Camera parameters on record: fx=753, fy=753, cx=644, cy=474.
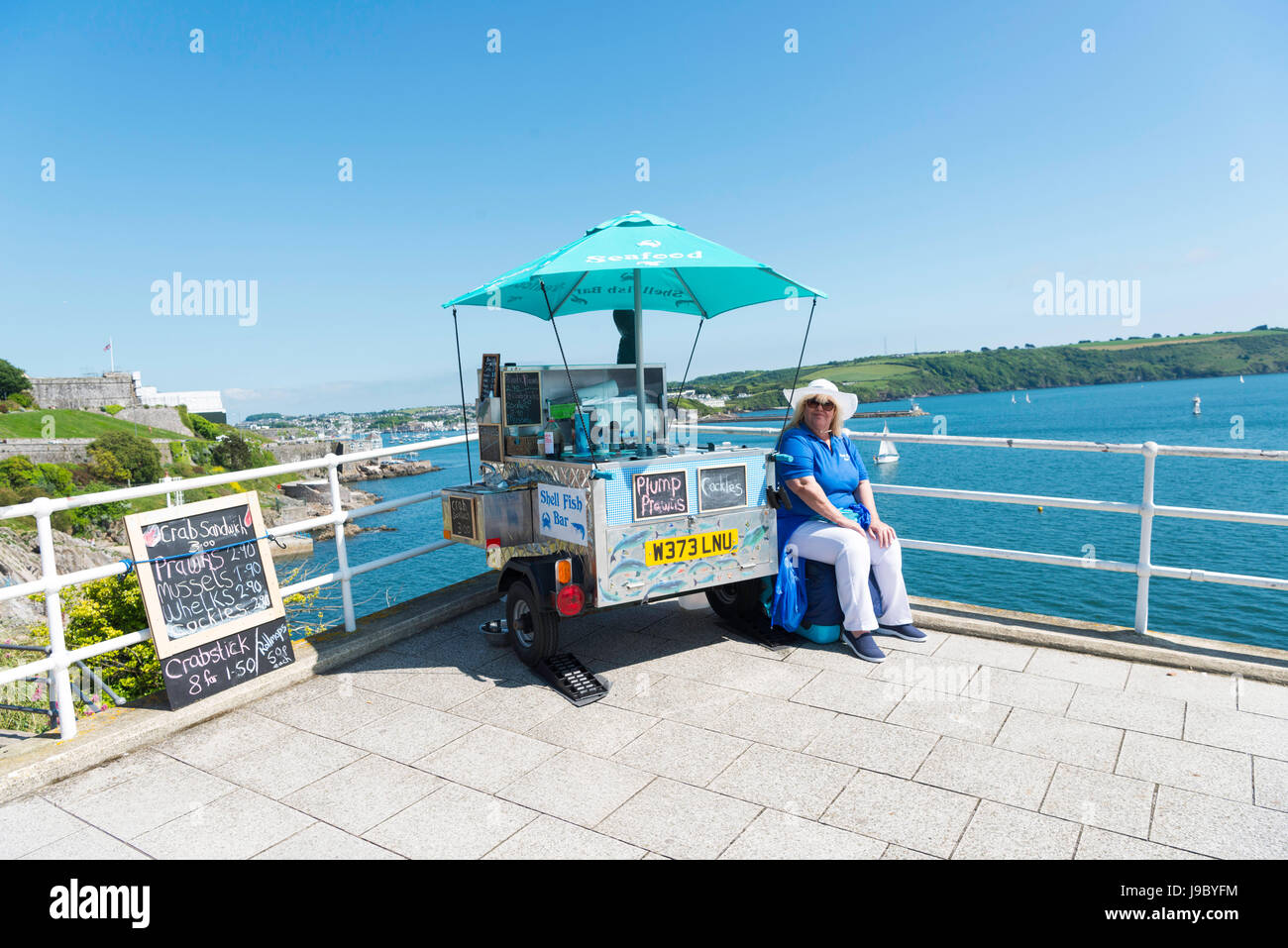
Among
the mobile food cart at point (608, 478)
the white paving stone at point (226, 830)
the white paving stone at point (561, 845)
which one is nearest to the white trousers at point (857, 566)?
the mobile food cart at point (608, 478)

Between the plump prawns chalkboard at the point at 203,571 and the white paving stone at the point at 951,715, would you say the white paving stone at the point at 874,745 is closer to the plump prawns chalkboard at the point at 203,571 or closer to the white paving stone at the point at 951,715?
the white paving stone at the point at 951,715

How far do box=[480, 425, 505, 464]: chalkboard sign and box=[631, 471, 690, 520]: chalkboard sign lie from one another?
50.5 inches

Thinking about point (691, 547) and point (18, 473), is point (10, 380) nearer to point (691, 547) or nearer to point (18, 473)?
point (18, 473)

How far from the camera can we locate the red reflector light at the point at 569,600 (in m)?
4.25

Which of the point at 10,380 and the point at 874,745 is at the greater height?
the point at 10,380

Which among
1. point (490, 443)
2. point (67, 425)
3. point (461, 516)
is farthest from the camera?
point (67, 425)

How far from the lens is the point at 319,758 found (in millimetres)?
3547

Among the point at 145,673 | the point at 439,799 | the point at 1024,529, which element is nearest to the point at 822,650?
the point at 439,799

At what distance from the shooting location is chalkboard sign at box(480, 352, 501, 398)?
5.24 metres

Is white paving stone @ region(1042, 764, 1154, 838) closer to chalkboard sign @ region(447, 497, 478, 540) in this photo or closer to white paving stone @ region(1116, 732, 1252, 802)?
white paving stone @ region(1116, 732, 1252, 802)

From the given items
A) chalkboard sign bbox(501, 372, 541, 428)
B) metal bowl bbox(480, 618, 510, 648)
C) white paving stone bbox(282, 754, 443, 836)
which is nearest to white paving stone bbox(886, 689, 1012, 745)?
white paving stone bbox(282, 754, 443, 836)

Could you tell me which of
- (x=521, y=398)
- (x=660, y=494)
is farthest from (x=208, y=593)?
(x=660, y=494)

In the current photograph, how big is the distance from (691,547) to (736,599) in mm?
888

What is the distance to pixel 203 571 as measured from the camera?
13.9 feet
